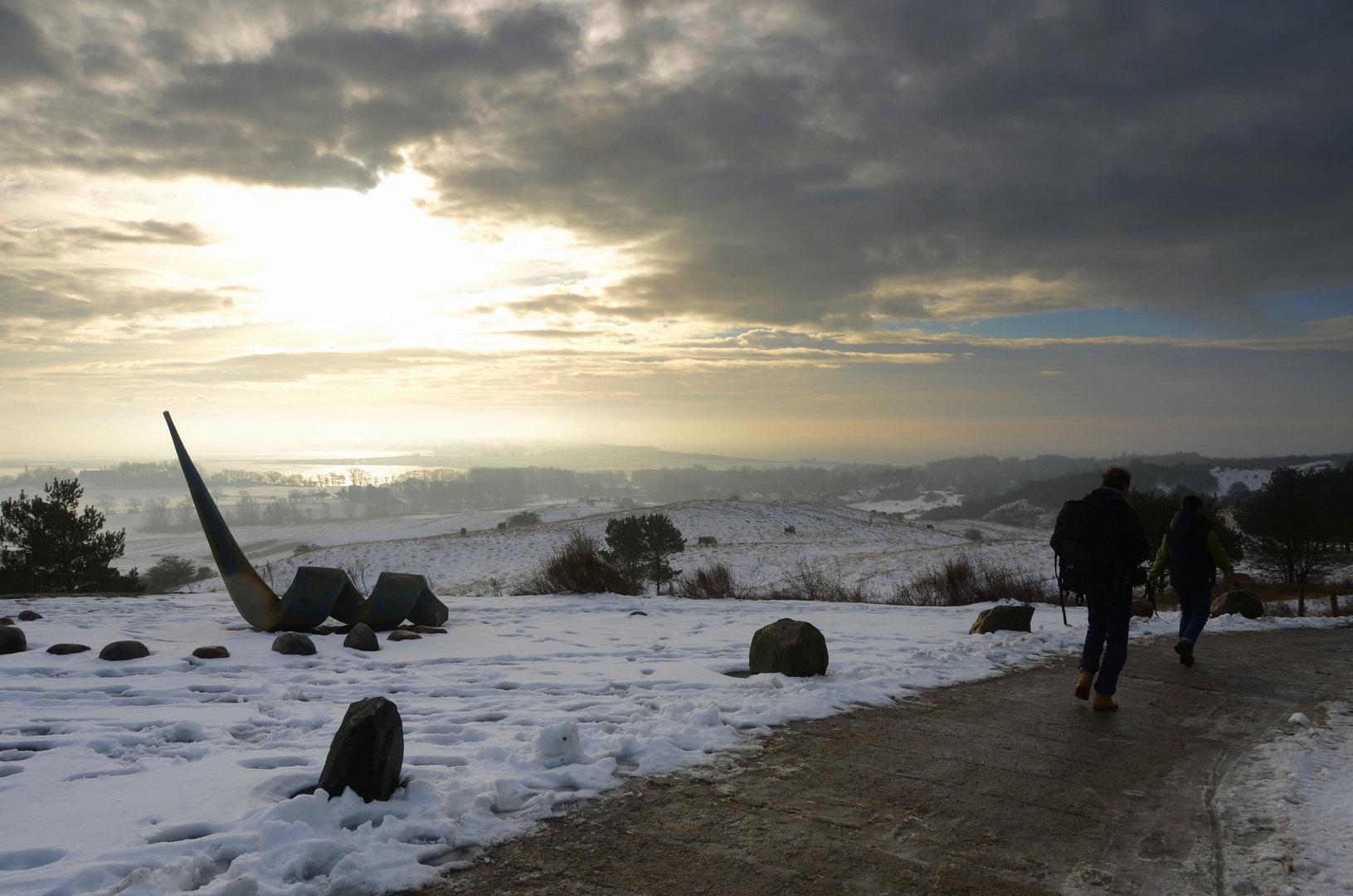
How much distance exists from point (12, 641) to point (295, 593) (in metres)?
2.98

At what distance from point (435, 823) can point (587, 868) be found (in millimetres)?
879

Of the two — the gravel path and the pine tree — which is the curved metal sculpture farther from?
the pine tree

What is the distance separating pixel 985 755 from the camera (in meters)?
4.98

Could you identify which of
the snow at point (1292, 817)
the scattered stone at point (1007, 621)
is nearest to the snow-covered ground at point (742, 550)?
the scattered stone at point (1007, 621)

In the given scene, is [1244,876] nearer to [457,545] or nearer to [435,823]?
[435,823]

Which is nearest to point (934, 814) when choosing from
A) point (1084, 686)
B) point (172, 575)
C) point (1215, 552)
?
point (1084, 686)

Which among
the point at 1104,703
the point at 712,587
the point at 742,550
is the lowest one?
the point at 742,550

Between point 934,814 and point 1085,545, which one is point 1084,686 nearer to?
point 1085,545

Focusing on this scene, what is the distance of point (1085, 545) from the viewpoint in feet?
20.5

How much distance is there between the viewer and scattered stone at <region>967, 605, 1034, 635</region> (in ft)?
34.1

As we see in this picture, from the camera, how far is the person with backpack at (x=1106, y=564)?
20.1 feet

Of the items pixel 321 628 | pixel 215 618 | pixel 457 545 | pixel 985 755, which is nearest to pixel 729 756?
pixel 985 755

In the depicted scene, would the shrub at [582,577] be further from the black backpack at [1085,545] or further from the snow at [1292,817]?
the snow at [1292,817]

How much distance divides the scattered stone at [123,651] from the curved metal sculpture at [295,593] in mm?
2146
